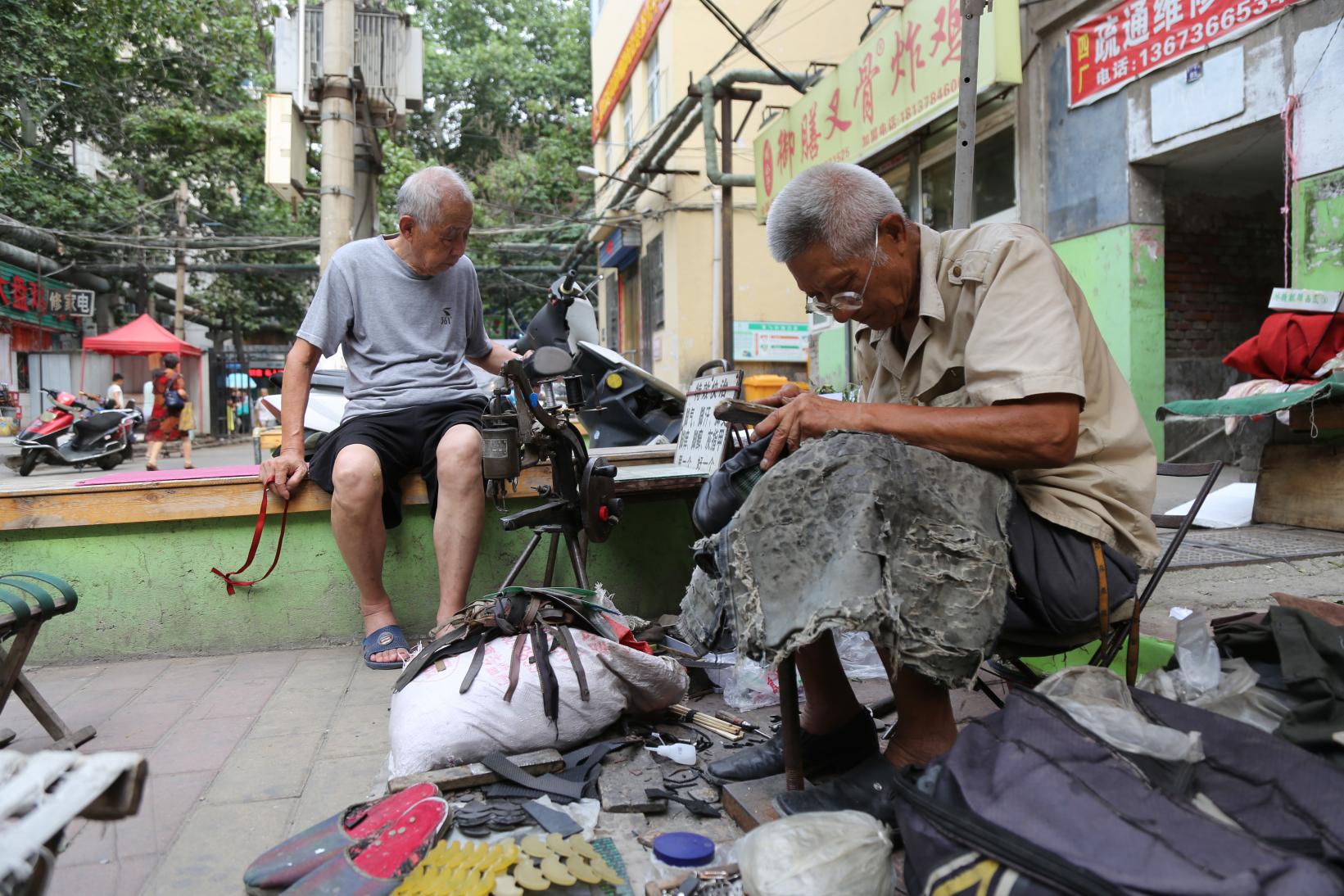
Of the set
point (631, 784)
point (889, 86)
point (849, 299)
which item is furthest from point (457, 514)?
point (889, 86)

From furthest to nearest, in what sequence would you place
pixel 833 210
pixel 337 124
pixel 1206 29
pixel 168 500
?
pixel 337 124, pixel 1206 29, pixel 168 500, pixel 833 210

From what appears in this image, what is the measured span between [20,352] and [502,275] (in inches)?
409

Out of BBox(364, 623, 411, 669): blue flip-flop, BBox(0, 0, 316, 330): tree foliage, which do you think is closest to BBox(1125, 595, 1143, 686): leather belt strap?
BBox(364, 623, 411, 669): blue flip-flop

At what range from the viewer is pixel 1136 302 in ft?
19.1

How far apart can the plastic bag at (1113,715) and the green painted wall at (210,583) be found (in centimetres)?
211

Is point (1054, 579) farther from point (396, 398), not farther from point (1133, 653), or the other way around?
point (396, 398)

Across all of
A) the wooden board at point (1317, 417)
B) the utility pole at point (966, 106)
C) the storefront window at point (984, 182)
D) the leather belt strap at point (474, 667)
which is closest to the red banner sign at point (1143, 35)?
the storefront window at point (984, 182)

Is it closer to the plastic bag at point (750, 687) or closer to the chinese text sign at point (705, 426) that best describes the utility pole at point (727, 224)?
the chinese text sign at point (705, 426)

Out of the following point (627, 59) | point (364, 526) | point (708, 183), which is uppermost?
point (627, 59)

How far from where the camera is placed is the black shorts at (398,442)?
3.00m

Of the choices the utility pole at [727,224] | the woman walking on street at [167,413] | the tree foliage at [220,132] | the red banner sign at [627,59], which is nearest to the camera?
the utility pole at [727,224]

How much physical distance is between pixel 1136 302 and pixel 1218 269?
4.74 ft

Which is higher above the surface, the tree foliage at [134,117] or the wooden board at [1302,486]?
the tree foliage at [134,117]

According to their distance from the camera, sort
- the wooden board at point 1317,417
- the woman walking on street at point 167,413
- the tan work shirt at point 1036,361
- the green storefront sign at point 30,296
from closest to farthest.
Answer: the tan work shirt at point 1036,361
the wooden board at point 1317,417
the woman walking on street at point 167,413
the green storefront sign at point 30,296
